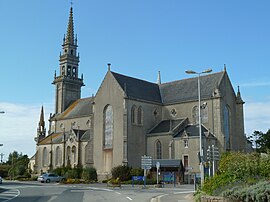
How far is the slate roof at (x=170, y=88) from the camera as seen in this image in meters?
58.1

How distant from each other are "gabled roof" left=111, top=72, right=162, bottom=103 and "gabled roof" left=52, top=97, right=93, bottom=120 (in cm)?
1417

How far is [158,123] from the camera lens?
61.8 m

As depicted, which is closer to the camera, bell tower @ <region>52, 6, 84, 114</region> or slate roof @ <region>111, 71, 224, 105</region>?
slate roof @ <region>111, 71, 224, 105</region>

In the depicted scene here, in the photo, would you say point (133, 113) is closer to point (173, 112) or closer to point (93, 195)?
point (173, 112)

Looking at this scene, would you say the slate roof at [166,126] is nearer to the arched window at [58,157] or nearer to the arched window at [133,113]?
the arched window at [133,113]

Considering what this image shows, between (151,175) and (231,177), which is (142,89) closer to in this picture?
(151,175)

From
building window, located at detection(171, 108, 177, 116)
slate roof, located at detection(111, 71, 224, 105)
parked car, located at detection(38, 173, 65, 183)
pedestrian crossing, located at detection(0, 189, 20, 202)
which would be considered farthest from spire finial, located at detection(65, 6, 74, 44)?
pedestrian crossing, located at detection(0, 189, 20, 202)

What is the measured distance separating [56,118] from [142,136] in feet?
92.3

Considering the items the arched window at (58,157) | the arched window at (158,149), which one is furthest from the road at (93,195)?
the arched window at (58,157)

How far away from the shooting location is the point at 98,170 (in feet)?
194

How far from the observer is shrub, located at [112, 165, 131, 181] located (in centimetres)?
5178

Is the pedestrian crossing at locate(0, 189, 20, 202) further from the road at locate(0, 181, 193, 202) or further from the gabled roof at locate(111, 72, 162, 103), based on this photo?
the gabled roof at locate(111, 72, 162, 103)

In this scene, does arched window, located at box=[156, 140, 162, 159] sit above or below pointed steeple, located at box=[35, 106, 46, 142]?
below

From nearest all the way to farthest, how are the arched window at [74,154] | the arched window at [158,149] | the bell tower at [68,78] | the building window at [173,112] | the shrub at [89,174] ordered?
1. the arched window at [158,149]
2. the shrub at [89,174]
3. the building window at [173,112]
4. the arched window at [74,154]
5. the bell tower at [68,78]
